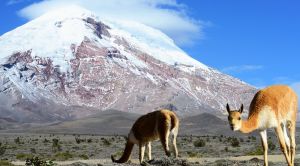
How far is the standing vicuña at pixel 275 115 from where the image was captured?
12250 millimetres

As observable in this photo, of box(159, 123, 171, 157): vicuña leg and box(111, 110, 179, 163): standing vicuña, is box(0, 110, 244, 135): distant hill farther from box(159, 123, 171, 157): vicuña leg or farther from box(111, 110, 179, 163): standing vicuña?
box(159, 123, 171, 157): vicuña leg

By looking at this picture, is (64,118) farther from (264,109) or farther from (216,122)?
(264,109)

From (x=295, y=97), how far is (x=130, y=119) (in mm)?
148139

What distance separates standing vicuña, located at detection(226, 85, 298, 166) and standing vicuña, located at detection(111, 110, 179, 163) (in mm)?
3932

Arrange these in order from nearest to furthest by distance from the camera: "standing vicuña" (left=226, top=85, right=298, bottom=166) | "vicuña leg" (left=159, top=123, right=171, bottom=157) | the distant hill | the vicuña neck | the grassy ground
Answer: the vicuña neck
"standing vicuña" (left=226, top=85, right=298, bottom=166)
"vicuña leg" (left=159, top=123, right=171, bottom=157)
the grassy ground
the distant hill

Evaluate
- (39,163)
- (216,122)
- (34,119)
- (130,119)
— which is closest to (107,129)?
(130,119)

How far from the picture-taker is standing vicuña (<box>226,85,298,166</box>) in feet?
40.2

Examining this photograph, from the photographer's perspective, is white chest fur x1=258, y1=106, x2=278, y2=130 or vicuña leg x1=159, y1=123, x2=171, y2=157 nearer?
white chest fur x1=258, y1=106, x2=278, y2=130

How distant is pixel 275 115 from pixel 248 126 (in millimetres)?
869

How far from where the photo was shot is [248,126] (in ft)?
38.9

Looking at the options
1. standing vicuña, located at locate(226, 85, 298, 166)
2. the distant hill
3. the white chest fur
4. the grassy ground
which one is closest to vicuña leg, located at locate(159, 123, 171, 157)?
the grassy ground

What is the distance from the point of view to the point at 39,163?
1662cm

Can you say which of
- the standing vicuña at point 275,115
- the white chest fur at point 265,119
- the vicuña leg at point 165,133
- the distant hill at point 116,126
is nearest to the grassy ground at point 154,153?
the vicuña leg at point 165,133

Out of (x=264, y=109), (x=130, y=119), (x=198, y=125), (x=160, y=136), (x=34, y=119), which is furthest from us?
(x=34, y=119)
